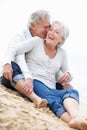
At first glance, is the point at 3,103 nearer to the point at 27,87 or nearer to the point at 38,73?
the point at 27,87

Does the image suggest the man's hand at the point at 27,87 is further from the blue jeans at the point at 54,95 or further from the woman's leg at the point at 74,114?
the woman's leg at the point at 74,114

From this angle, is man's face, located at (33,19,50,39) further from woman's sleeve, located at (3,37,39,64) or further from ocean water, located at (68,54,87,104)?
ocean water, located at (68,54,87,104)

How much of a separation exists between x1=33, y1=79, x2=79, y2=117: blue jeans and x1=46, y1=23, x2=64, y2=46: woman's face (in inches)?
18.2

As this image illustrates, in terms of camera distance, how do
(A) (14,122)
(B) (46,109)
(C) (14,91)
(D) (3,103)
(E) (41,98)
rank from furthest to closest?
1. (C) (14,91)
2. (E) (41,98)
3. (B) (46,109)
4. (D) (3,103)
5. (A) (14,122)

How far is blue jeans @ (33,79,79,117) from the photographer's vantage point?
300cm

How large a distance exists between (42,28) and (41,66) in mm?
482

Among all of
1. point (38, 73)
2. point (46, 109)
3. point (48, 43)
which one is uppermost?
point (48, 43)

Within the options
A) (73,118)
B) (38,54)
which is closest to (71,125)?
(73,118)

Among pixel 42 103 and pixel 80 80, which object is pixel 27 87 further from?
pixel 80 80

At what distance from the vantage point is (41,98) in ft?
10.5

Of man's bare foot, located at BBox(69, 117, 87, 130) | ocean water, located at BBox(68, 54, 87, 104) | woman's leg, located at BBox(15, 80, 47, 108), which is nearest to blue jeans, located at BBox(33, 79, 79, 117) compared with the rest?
woman's leg, located at BBox(15, 80, 47, 108)

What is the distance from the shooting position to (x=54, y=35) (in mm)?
3422

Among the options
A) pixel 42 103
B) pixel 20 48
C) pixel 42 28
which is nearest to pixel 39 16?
pixel 42 28

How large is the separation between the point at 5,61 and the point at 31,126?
1.32 metres
